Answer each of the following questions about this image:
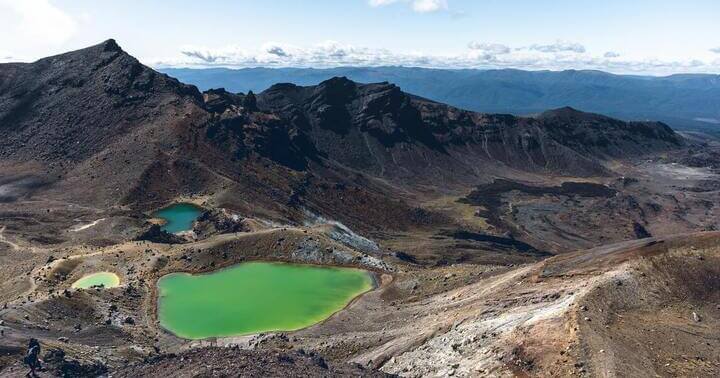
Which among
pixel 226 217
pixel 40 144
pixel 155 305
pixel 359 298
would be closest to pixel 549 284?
pixel 359 298

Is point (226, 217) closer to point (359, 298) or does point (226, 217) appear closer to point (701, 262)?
point (359, 298)

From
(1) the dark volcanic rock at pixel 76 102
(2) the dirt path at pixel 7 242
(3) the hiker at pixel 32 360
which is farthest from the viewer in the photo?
(1) the dark volcanic rock at pixel 76 102

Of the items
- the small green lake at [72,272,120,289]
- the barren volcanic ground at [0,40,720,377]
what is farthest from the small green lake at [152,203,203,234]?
the small green lake at [72,272,120,289]

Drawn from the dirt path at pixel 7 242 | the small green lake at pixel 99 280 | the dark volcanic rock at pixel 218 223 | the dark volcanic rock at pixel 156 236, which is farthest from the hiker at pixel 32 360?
the dark volcanic rock at pixel 218 223

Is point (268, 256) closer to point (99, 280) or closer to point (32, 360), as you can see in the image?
point (99, 280)

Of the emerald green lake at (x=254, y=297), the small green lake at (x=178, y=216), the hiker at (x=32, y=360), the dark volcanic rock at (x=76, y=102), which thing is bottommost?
the small green lake at (x=178, y=216)

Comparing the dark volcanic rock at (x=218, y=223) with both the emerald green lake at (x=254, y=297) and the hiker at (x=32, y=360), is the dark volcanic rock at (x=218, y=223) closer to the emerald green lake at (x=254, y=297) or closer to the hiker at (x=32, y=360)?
the emerald green lake at (x=254, y=297)
